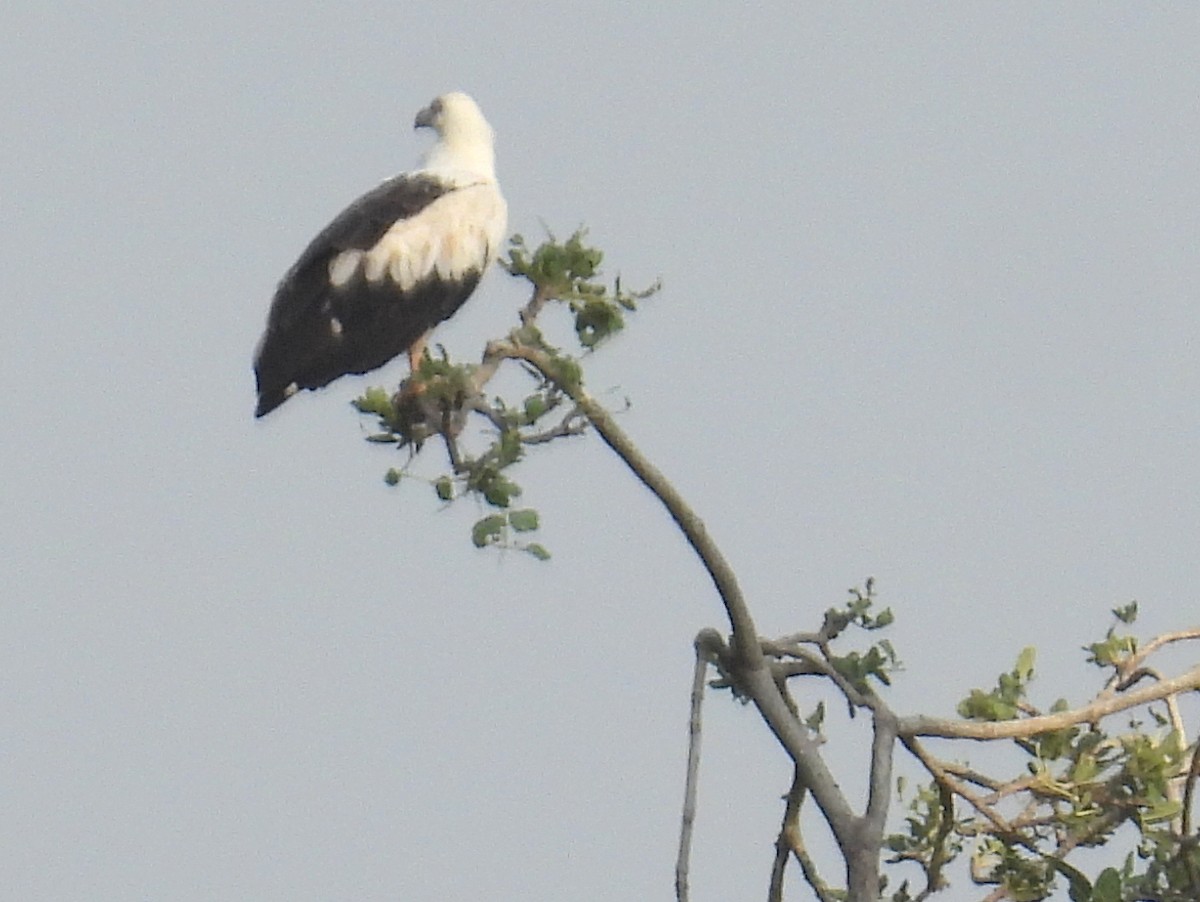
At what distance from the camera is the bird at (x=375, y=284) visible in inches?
292

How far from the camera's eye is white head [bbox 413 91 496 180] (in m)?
8.38

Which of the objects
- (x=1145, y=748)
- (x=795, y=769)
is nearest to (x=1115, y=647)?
(x=1145, y=748)

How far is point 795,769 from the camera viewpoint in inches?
222

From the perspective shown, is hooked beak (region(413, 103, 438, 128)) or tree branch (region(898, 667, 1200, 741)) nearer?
tree branch (region(898, 667, 1200, 741))

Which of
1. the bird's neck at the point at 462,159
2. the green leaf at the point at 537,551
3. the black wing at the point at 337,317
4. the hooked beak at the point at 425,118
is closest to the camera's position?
the green leaf at the point at 537,551

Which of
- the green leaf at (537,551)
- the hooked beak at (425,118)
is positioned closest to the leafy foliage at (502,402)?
the green leaf at (537,551)

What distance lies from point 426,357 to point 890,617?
1425 mm

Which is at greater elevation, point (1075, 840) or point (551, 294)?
point (551, 294)

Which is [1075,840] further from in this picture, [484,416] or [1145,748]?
[484,416]

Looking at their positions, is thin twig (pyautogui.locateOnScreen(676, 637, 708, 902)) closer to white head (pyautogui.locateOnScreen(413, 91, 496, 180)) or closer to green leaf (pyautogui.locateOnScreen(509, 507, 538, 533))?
green leaf (pyautogui.locateOnScreen(509, 507, 538, 533))

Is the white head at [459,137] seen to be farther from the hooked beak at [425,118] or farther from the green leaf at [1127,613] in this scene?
the green leaf at [1127,613]

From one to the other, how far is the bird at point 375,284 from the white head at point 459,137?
0.39m

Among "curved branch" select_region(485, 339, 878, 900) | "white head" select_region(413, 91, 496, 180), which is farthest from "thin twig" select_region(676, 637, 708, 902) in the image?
"white head" select_region(413, 91, 496, 180)

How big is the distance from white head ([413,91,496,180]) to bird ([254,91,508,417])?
39 centimetres
